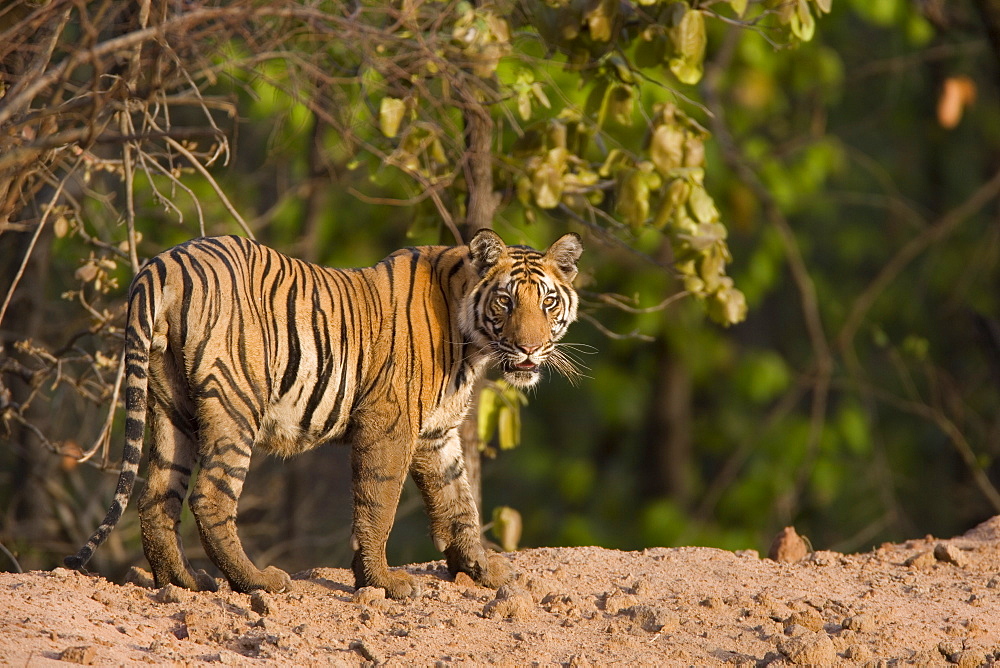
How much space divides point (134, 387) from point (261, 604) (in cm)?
95

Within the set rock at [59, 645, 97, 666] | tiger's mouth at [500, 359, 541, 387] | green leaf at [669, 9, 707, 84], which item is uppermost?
green leaf at [669, 9, 707, 84]

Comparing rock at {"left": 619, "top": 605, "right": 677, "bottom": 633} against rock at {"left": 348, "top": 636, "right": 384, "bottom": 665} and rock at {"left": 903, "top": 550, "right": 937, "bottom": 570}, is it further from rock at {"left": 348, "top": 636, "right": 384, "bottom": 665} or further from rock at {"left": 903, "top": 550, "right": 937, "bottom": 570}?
rock at {"left": 903, "top": 550, "right": 937, "bottom": 570}

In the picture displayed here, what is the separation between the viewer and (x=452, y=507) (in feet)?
19.4

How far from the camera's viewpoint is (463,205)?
7.18 m

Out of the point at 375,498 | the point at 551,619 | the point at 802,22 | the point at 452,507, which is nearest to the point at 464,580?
the point at 452,507

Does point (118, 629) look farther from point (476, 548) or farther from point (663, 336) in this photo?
point (663, 336)

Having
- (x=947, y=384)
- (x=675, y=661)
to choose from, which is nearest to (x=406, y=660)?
(x=675, y=661)

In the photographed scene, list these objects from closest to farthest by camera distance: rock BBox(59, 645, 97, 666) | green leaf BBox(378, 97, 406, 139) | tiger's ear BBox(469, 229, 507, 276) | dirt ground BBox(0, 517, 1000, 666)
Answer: rock BBox(59, 645, 97, 666), dirt ground BBox(0, 517, 1000, 666), tiger's ear BBox(469, 229, 507, 276), green leaf BBox(378, 97, 406, 139)

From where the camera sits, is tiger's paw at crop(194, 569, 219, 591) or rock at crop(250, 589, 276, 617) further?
tiger's paw at crop(194, 569, 219, 591)

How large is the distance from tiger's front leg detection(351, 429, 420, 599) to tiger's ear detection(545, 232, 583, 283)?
1.18 meters

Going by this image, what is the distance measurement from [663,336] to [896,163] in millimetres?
4813

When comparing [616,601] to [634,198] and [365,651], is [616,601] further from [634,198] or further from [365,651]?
[634,198]

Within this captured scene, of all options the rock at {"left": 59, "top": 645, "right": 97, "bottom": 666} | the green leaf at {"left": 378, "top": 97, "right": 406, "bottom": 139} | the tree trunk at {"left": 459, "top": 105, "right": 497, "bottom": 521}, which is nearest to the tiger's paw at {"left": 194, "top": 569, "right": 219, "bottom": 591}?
the rock at {"left": 59, "top": 645, "right": 97, "bottom": 666}

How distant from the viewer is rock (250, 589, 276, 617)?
15.9 feet
